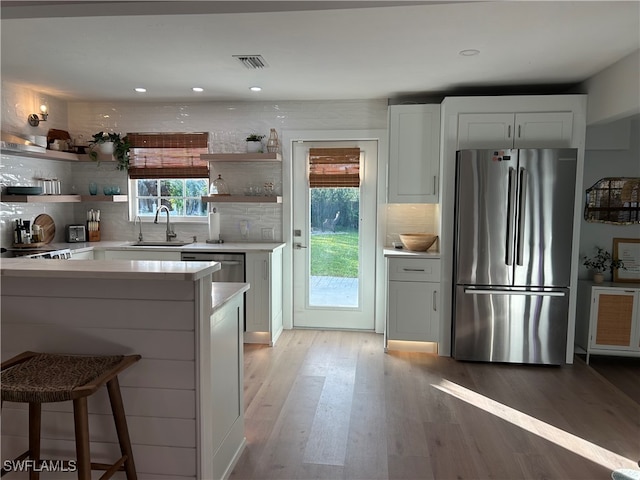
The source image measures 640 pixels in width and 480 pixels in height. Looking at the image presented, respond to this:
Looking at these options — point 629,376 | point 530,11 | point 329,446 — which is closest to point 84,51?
point 530,11

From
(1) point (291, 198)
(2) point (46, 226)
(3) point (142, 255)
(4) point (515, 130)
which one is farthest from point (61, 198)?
(4) point (515, 130)

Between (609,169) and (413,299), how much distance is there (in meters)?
2.23

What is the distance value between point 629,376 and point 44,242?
541 centimetres

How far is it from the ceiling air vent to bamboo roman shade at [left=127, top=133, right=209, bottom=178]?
1.55 m

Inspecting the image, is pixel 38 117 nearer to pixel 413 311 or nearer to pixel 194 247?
pixel 194 247

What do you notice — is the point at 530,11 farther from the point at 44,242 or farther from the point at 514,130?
the point at 44,242

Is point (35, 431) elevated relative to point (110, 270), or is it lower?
lower

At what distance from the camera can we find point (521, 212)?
3.74m

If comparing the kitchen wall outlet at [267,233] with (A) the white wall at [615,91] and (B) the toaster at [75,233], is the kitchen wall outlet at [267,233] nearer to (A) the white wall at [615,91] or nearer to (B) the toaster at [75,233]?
(B) the toaster at [75,233]

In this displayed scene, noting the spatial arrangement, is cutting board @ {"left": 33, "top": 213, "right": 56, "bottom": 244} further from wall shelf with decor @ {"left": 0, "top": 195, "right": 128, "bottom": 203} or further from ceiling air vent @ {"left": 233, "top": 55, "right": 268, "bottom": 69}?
ceiling air vent @ {"left": 233, "top": 55, "right": 268, "bottom": 69}

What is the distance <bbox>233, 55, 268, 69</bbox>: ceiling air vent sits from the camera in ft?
10.7

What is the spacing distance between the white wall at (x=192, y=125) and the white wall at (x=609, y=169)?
2.00 meters

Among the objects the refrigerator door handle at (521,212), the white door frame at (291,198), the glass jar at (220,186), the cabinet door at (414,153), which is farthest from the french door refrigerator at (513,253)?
the glass jar at (220,186)

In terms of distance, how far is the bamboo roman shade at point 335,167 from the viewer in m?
Result: 4.72
